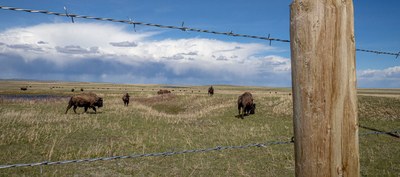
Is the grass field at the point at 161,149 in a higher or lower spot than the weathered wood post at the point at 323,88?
lower

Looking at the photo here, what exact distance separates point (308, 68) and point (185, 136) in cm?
1306

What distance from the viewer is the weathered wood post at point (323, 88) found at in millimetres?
2045

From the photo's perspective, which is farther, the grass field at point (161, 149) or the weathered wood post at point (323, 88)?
the grass field at point (161, 149)

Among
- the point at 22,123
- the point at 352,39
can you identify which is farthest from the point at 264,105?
the point at 352,39

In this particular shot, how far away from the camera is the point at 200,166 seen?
938cm

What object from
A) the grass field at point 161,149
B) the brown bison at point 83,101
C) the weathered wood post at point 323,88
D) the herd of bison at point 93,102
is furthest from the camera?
the brown bison at point 83,101

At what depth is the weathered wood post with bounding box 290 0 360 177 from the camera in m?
2.04

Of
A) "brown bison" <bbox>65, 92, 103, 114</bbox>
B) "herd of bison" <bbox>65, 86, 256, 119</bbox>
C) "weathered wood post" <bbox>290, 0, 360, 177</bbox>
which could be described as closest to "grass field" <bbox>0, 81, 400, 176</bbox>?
"herd of bison" <bbox>65, 86, 256, 119</bbox>

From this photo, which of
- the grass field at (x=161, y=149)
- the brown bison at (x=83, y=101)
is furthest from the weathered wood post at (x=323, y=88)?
the brown bison at (x=83, y=101)

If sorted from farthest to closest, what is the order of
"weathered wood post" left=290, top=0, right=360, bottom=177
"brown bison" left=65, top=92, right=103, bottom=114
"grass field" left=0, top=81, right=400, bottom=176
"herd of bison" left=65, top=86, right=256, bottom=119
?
"brown bison" left=65, top=92, right=103, bottom=114 → "herd of bison" left=65, top=86, right=256, bottom=119 → "grass field" left=0, top=81, right=400, bottom=176 → "weathered wood post" left=290, top=0, right=360, bottom=177

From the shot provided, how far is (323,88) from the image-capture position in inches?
80.5

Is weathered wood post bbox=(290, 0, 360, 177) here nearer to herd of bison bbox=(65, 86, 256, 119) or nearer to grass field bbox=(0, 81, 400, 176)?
grass field bbox=(0, 81, 400, 176)

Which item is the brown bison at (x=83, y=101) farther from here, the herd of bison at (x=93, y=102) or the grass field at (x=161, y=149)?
the grass field at (x=161, y=149)

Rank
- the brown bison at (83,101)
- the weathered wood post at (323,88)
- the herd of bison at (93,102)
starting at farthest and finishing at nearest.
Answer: the brown bison at (83,101), the herd of bison at (93,102), the weathered wood post at (323,88)
